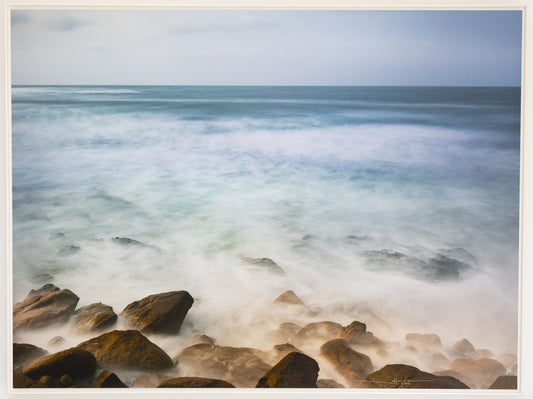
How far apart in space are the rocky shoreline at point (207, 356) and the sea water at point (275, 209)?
0.06 meters

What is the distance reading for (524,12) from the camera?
93.9 inches

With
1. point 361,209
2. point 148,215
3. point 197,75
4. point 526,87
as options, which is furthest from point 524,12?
point 148,215

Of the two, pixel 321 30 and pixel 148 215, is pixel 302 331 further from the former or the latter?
pixel 321 30

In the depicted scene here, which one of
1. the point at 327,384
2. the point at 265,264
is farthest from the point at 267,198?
the point at 327,384

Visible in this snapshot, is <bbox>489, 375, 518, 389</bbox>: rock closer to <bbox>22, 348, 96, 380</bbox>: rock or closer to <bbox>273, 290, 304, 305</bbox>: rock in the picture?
<bbox>273, 290, 304, 305</bbox>: rock

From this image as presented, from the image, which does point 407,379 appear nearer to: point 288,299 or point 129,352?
point 288,299

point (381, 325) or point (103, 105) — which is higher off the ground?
point (103, 105)

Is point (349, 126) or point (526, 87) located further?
point (349, 126)

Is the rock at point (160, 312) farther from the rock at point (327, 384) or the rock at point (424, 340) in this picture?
the rock at point (424, 340)

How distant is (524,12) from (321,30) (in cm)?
116

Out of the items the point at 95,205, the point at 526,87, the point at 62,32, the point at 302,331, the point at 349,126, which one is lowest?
the point at 302,331

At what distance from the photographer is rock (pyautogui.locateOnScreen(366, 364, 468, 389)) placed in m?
2.33

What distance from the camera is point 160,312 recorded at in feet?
7.73

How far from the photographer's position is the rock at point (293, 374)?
2.30 meters
